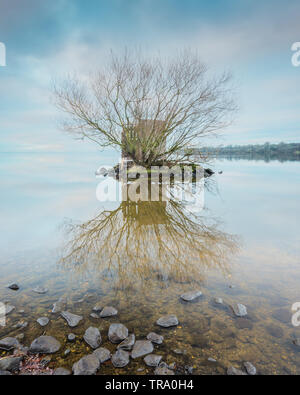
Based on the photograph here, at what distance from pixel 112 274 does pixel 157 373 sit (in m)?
2.06

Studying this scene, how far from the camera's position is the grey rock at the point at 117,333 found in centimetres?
263

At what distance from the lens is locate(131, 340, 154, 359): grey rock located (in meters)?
2.43

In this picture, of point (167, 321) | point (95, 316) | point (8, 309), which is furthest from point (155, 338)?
point (8, 309)

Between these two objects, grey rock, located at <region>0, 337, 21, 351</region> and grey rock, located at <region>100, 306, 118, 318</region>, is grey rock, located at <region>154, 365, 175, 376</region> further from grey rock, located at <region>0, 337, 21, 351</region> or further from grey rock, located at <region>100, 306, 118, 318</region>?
grey rock, located at <region>0, 337, 21, 351</region>

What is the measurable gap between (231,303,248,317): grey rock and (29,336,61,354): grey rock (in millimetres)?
2159

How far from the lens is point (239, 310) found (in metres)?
3.17

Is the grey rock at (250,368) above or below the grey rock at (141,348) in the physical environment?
below

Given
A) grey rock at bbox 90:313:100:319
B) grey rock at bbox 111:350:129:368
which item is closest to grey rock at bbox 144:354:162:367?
grey rock at bbox 111:350:129:368

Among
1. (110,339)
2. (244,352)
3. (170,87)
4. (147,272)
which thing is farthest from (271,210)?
(170,87)

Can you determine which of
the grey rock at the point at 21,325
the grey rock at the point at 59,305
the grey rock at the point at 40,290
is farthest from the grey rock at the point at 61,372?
the grey rock at the point at 40,290

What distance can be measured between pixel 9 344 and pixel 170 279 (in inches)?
91.1

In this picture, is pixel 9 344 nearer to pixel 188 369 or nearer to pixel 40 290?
pixel 40 290

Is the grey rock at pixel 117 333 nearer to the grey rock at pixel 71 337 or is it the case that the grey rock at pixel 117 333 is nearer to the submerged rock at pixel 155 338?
the submerged rock at pixel 155 338

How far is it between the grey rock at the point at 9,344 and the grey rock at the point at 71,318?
0.56m
